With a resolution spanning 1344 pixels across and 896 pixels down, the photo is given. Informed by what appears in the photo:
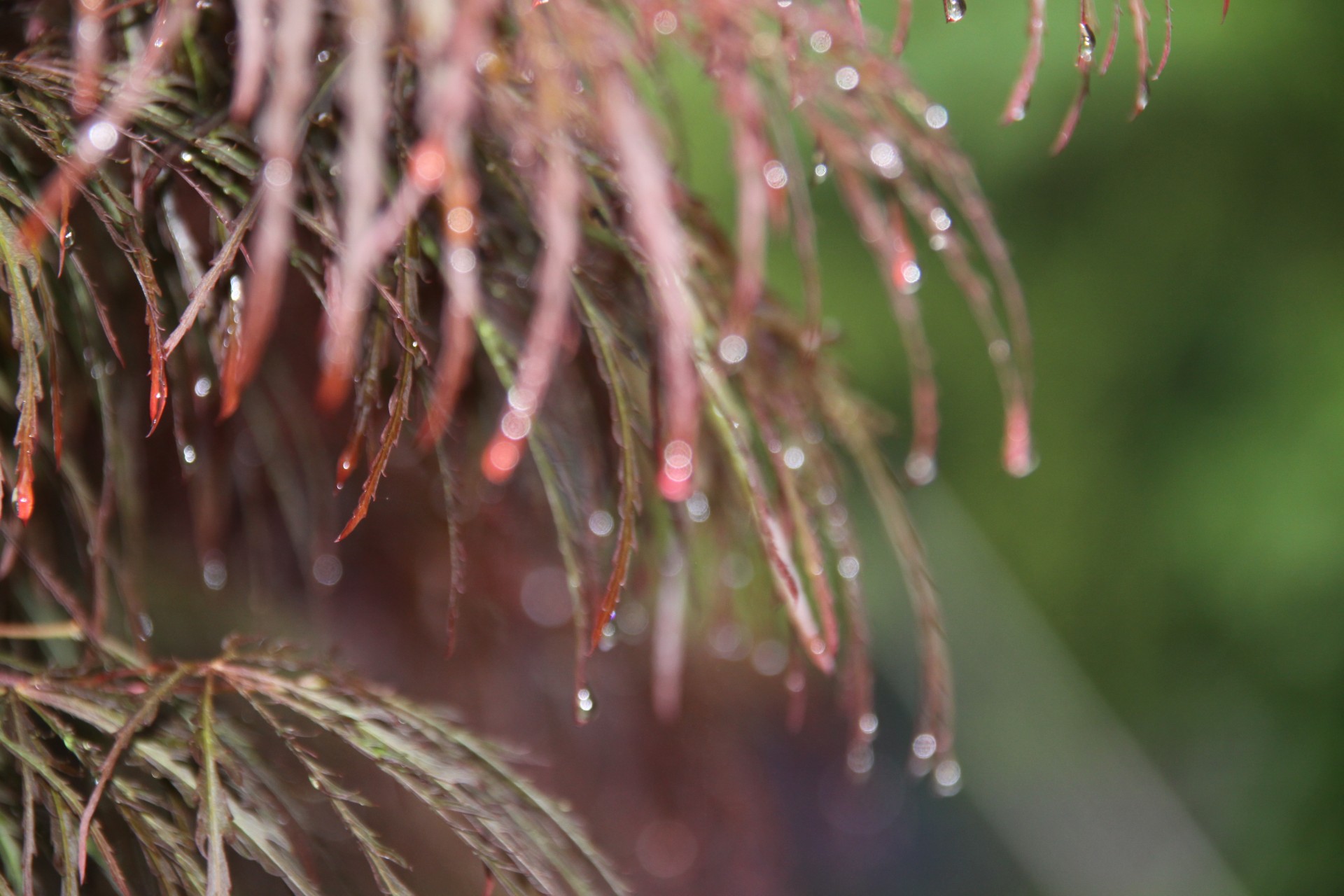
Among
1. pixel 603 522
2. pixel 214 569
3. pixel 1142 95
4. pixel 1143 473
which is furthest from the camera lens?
pixel 1143 473

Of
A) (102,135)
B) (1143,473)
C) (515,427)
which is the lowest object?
(1143,473)

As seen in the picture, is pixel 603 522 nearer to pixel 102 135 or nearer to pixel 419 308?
pixel 419 308

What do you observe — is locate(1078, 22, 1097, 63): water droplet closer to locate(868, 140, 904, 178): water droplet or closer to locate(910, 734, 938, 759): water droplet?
locate(868, 140, 904, 178): water droplet

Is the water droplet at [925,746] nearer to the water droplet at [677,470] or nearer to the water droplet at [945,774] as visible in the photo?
the water droplet at [945,774]

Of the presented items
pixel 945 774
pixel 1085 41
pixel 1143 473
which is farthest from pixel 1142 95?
pixel 1143 473

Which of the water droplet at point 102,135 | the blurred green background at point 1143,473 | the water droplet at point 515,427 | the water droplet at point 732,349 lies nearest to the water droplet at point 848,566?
the water droplet at point 732,349

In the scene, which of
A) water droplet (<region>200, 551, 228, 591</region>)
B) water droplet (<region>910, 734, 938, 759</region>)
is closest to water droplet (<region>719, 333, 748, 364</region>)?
water droplet (<region>910, 734, 938, 759</region>)

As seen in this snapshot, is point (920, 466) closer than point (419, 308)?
No

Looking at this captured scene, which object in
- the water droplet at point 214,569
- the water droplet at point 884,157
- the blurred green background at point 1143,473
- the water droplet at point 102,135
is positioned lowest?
the blurred green background at point 1143,473
